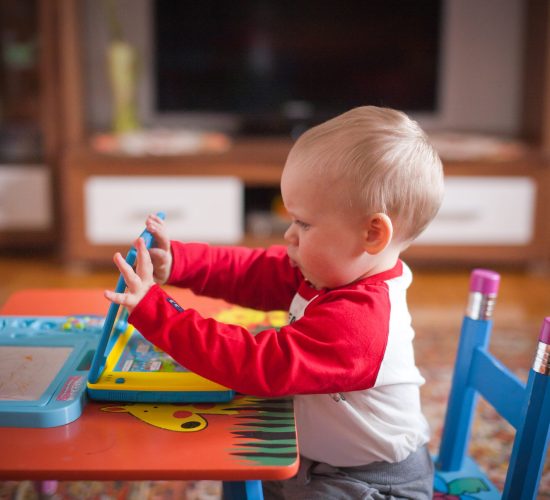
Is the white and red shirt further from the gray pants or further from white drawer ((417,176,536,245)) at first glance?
white drawer ((417,176,536,245))

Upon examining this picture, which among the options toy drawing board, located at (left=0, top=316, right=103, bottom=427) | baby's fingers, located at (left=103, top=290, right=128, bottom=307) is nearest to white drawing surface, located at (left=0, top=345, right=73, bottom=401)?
toy drawing board, located at (left=0, top=316, right=103, bottom=427)

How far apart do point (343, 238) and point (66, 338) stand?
15.8 inches

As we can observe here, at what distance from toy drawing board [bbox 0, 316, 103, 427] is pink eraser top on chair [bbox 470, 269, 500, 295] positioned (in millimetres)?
559

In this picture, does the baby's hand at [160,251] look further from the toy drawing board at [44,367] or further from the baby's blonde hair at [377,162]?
the baby's blonde hair at [377,162]

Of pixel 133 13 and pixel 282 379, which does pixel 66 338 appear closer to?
pixel 282 379

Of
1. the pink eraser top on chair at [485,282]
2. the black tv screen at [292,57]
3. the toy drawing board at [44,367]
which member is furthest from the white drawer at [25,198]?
the pink eraser top on chair at [485,282]

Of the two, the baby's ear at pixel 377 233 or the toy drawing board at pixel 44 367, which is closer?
the toy drawing board at pixel 44 367

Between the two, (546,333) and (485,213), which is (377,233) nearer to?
(546,333)

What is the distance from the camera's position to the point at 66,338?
104 centimetres

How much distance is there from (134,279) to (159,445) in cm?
19

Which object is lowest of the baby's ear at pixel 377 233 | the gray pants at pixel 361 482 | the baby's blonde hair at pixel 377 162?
the gray pants at pixel 361 482

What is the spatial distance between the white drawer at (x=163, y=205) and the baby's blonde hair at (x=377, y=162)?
7.06 feet

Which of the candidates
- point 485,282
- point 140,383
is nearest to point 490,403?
point 485,282

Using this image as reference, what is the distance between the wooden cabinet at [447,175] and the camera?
3.05 meters
